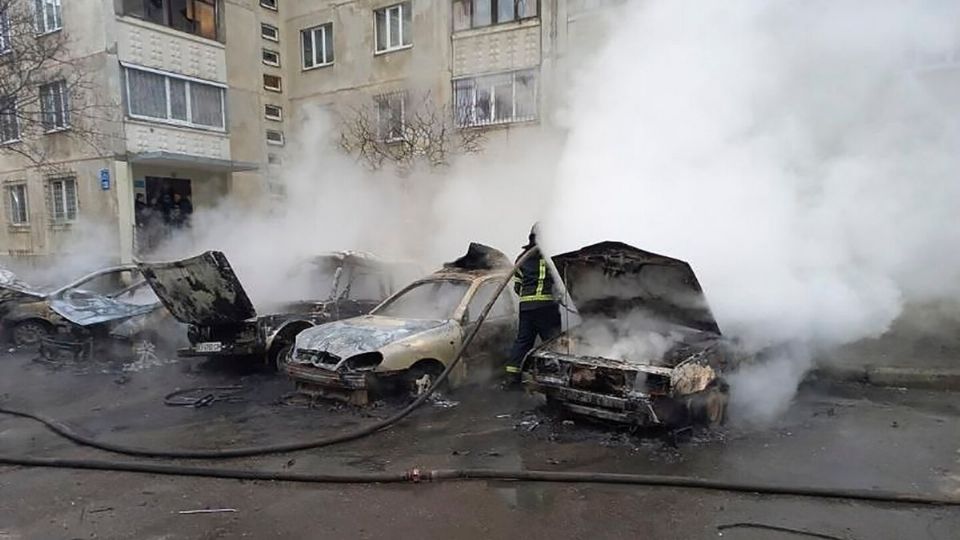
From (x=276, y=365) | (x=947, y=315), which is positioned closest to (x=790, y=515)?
(x=276, y=365)

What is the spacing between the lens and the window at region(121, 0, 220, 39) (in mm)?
16859

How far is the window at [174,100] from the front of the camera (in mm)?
16328

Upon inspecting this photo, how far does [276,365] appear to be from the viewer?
25.5ft

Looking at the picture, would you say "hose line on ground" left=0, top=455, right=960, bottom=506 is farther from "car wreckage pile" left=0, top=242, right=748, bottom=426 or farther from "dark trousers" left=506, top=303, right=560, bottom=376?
"dark trousers" left=506, top=303, right=560, bottom=376

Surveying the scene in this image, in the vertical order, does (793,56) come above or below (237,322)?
above

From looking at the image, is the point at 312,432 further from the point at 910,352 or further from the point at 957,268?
the point at 957,268

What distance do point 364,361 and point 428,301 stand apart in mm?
1331

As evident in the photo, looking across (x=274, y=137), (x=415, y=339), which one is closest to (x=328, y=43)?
(x=274, y=137)

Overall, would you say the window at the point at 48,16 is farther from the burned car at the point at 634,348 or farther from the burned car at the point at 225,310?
the burned car at the point at 634,348

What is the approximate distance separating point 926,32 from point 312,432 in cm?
664

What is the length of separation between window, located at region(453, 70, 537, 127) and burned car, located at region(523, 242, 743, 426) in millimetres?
9917

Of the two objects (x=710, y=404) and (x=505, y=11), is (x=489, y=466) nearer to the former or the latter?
(x=710, y=404)

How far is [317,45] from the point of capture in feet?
66.6

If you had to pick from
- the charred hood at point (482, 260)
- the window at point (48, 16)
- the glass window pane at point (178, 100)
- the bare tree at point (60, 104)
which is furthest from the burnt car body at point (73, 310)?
the window at point (48, 16)
